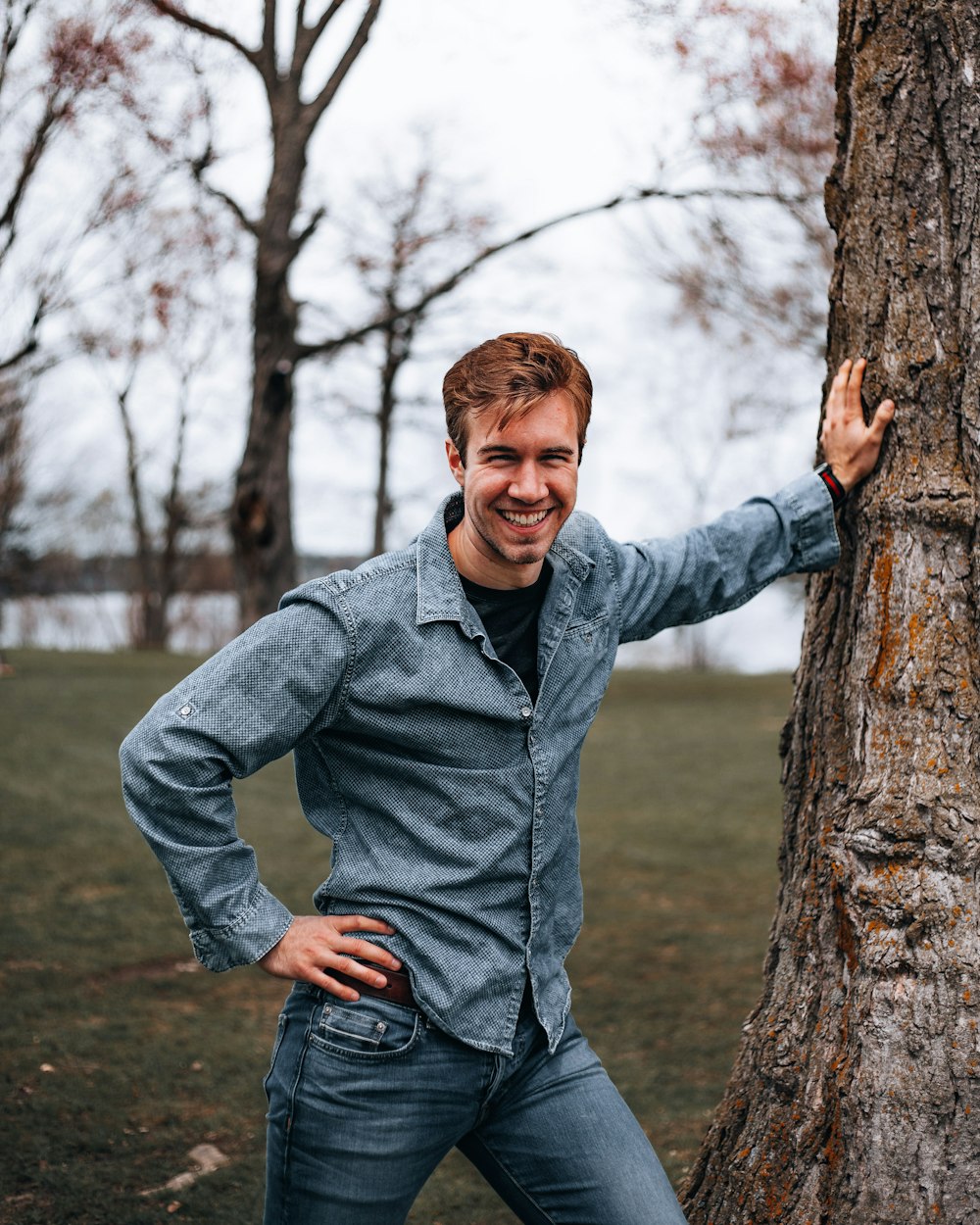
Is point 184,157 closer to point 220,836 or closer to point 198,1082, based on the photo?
point 198,1082

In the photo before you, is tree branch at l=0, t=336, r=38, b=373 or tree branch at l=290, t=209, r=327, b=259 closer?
tree branch at l=0, t=336, r=38, b=373

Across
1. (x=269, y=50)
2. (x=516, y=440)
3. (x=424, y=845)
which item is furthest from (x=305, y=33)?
(x=424, y=845)

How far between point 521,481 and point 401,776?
571 millimetres

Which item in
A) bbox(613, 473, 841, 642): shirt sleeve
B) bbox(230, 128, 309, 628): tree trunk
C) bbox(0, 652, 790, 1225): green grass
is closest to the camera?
bbox(613, 473, 841, 642): shirt sleeve

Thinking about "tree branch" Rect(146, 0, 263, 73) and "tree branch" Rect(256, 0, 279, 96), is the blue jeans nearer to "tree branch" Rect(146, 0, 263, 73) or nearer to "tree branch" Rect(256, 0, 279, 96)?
"tree branch" Rect(146, 0, 263, 73)

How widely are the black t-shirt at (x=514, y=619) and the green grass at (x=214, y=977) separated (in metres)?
1.89

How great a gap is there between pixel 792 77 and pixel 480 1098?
28.7 feet

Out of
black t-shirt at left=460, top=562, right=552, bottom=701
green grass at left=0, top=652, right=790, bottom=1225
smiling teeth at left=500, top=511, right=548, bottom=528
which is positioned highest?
smiling teeth at left=500, top=511, right=548, bottom=528

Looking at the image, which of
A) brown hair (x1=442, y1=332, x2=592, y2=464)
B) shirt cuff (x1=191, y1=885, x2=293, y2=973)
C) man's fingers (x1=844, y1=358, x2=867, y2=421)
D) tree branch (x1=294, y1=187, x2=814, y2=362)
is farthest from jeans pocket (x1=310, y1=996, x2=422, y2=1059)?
tree branch (x1=294, y1=187, x2=814, y2=362)

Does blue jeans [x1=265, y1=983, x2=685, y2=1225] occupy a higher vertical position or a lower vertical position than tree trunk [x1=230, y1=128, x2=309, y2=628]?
lower

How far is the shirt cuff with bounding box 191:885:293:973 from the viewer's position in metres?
2.27

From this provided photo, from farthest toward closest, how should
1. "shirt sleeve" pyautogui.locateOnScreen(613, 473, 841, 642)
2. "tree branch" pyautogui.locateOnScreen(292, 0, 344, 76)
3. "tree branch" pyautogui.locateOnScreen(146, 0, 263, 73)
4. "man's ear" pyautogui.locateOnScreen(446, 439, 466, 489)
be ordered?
1. "tree branch" pyautogui.locateOnScreen(292, 0, 344, 76)
2. "tree branch" pyautogui.locateOnScreen(146, 0, 263, 73)
3. "shirt sleeve" pyautogui.locateOnScreen(613, 473, 841, 642)
4. "man's ear" pyautogui.locateOnScreen(446, 439, 466, 489)

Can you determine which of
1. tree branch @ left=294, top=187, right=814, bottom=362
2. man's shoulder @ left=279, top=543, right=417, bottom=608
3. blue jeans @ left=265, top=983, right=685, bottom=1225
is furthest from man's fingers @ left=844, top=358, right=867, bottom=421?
tree branch @ left=294, top=187, right=814, bottom=362

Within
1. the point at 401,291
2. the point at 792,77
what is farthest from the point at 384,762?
the point at 401,291
